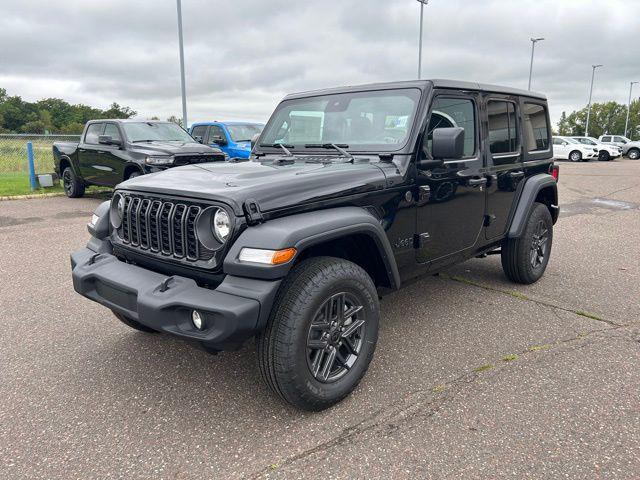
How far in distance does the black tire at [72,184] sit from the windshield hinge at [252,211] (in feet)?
33.3

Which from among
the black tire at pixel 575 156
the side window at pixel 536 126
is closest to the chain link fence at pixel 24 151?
the side window at pixel 536 126

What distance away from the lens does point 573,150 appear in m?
30.9

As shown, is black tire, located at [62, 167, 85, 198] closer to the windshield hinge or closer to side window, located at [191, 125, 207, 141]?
side window, located at [191, 125, 207, 141]

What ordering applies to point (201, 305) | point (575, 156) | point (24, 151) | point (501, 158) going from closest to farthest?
point (201, 305), point (501, 158), point (24, 151), point (575, 156)

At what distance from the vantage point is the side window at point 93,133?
10641mm

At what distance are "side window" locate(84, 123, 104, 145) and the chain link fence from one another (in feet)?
10.3

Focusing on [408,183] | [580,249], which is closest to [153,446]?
[408,183]

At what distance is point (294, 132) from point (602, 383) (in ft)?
9.11

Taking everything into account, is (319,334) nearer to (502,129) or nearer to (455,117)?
(455,117)

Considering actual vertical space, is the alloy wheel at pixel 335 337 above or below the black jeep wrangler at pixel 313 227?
below

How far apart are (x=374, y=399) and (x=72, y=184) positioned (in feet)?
35.0

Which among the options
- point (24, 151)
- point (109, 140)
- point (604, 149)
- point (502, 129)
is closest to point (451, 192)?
point (502, 129)

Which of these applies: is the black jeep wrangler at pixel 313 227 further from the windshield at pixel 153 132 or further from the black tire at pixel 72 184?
the black tire at pixel 72 184

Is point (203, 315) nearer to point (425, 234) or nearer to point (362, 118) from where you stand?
point (425, 234)
